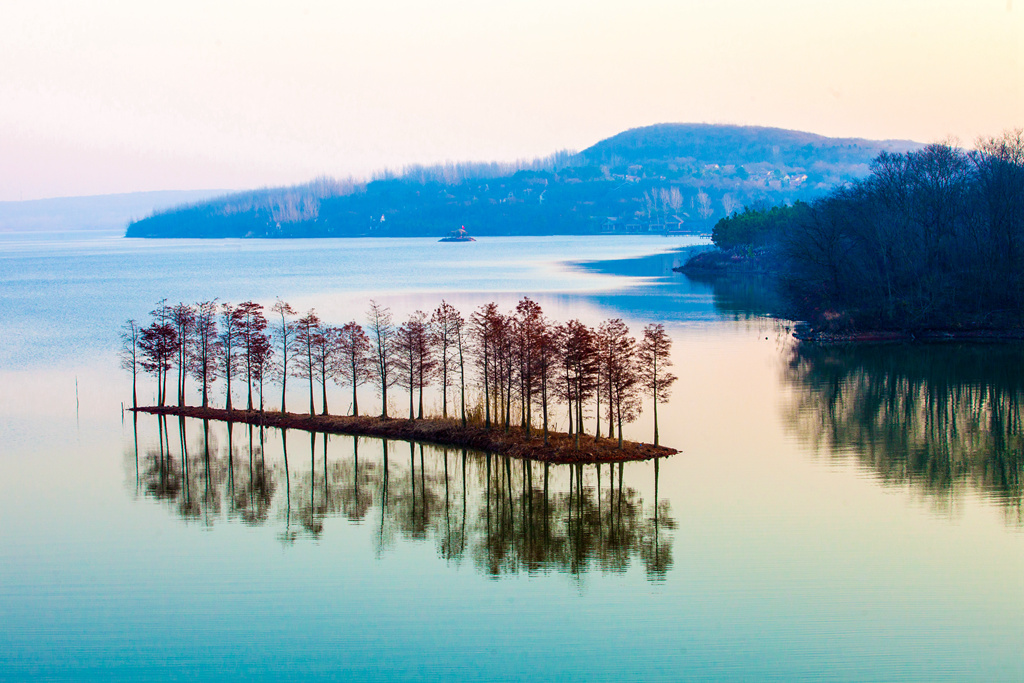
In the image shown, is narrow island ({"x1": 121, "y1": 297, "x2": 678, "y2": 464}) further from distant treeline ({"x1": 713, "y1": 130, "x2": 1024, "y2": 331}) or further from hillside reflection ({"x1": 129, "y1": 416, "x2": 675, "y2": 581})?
distant treeline ({"x1": 713, "y1": 130, "x2": 1024, "y2": 331})

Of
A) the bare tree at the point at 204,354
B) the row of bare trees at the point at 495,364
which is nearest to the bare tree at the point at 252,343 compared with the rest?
the row of bare trees at the point at 495,364

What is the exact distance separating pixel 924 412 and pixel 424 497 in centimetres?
2210

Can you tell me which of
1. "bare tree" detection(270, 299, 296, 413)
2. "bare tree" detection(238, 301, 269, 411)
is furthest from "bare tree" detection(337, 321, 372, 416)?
"bare tree" detection(238, 301, 269, 411)

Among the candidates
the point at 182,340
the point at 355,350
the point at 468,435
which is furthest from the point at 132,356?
the point at 468,435

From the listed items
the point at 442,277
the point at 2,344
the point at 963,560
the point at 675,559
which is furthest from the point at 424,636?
the point at 442,277

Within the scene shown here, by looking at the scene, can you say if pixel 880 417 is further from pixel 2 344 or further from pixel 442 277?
pixel 442 277

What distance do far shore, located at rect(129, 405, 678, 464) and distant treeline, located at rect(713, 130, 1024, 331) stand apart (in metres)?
32.8

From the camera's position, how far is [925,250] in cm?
6216

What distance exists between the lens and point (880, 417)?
38781 mm

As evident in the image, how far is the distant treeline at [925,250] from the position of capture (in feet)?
192

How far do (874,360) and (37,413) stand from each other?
4156cm

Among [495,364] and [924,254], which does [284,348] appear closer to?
[495,364]

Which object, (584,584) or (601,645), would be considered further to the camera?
(584,584)

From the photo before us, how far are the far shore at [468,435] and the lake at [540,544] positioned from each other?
0.59m
